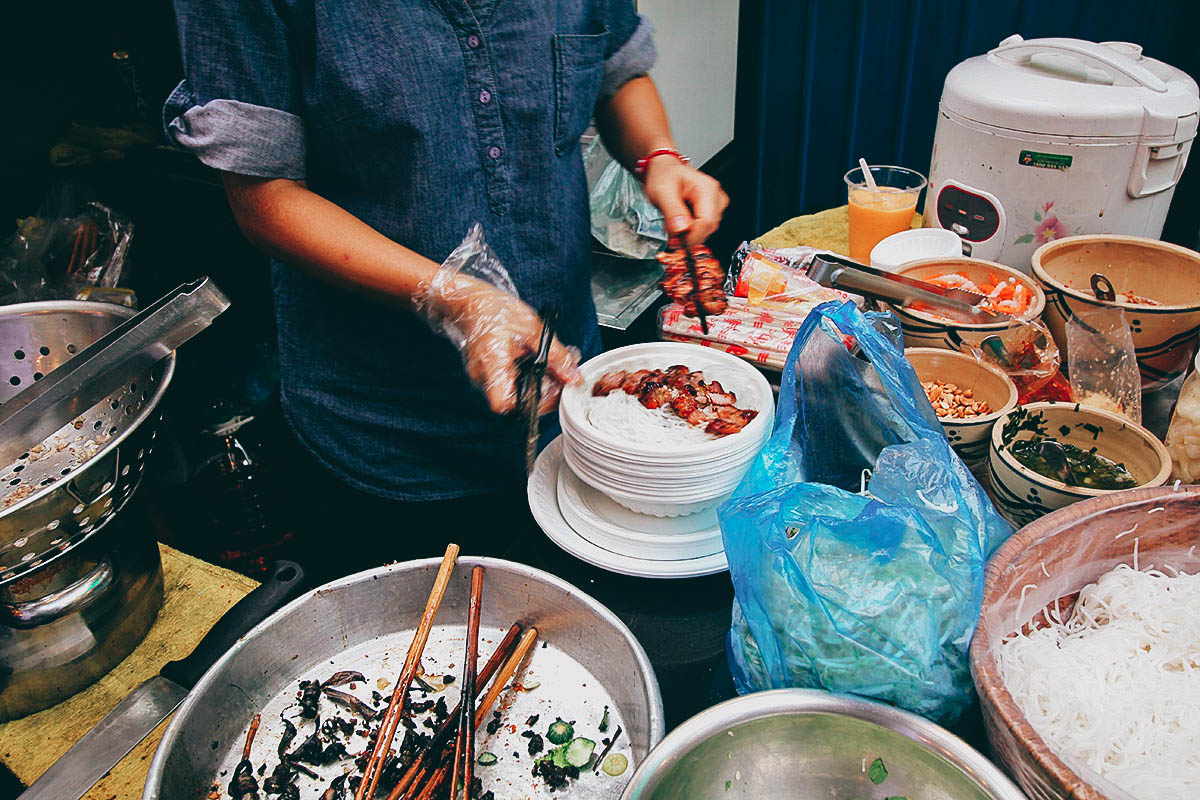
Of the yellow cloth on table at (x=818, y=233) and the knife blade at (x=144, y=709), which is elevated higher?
the knife blade at (x=144, y=709)

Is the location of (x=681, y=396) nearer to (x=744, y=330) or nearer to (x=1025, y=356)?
(x=744, y=330)

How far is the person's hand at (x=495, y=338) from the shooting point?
1.33m

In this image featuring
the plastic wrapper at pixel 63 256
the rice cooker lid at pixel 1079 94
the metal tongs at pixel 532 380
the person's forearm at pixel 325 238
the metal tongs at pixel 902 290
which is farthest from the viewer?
the plastic wrapper at pixel 63 256

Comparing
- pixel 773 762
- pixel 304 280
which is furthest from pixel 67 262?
pixel 773 762

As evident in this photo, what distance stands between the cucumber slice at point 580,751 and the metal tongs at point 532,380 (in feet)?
1.54

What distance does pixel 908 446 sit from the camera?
1.11m

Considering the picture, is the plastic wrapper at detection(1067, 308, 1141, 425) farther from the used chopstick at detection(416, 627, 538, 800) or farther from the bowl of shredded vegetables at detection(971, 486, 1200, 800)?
the used chopstick at detection(416, 627, 538, 800)

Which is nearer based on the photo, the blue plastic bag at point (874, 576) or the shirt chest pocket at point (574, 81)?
the blue plastic bag at point (874, 576)

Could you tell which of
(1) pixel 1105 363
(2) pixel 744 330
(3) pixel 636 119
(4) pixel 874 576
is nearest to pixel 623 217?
(3) pixel 636 119

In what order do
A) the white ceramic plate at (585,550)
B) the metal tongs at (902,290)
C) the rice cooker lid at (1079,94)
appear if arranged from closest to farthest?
the white ceramic plate at (585,550) → the metal tongs at (902,290) → the rice cooker lid at (1079,94)

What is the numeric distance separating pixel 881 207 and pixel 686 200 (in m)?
0.93

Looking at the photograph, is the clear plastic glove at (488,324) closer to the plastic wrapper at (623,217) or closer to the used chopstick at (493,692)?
the used chopstick at (493,692)

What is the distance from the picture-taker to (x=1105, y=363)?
164 cm

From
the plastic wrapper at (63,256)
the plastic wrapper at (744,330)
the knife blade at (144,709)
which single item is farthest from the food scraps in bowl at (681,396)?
the plastic wrapper at (63,256)
